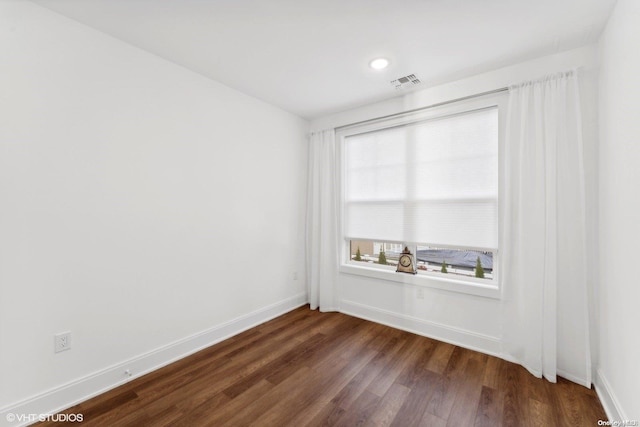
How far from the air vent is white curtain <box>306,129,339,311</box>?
3.46 ft

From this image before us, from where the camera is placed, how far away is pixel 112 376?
6.70 ft

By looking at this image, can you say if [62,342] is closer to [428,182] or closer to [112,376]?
[112,376]

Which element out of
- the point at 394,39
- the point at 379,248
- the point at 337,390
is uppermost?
the point at 394,39

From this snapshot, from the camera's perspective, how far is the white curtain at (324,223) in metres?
3.63

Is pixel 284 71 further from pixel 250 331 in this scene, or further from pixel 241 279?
pixel 250 331

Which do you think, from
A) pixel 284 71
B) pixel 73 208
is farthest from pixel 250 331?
pixel 284 71

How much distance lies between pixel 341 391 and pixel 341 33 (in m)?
2.74

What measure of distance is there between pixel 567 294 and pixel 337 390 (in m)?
2.01

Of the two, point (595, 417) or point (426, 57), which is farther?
point (426, 57)

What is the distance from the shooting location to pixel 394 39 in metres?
2.09
